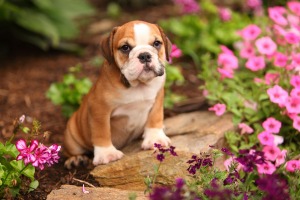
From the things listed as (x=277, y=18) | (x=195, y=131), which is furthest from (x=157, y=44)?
(x=277, y=18)

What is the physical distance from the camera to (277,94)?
4852 millimetres

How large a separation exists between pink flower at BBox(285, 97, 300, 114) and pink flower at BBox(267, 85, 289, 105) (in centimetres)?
6

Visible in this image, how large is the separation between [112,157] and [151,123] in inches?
17.3

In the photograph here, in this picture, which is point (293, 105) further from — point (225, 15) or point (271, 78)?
point (225, 15)

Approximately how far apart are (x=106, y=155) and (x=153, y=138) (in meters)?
0.41

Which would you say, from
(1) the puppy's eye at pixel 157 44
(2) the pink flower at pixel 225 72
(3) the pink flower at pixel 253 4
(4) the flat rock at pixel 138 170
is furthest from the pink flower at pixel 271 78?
(3) the pink flower at pixel 253 4

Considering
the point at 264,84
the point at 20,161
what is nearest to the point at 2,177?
the point at 20,161

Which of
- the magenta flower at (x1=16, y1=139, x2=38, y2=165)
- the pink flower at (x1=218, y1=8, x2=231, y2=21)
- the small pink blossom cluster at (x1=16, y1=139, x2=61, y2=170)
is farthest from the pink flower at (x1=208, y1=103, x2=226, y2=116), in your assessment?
the pink flower at (x1=218, y1=8, x2=231, y2=21)

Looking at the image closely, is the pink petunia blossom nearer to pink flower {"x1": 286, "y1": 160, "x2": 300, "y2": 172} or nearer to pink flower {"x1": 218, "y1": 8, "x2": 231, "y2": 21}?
pink flower {"x1": 286, "y1": 160, "x2": 300, "y2": 172}

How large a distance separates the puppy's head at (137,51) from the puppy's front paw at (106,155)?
1.95ft

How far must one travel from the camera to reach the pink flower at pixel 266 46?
5.48 m

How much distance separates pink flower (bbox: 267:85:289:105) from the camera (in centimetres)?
481

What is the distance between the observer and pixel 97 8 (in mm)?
9078

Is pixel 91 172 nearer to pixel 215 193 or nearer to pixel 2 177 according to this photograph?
pixel 2 177
